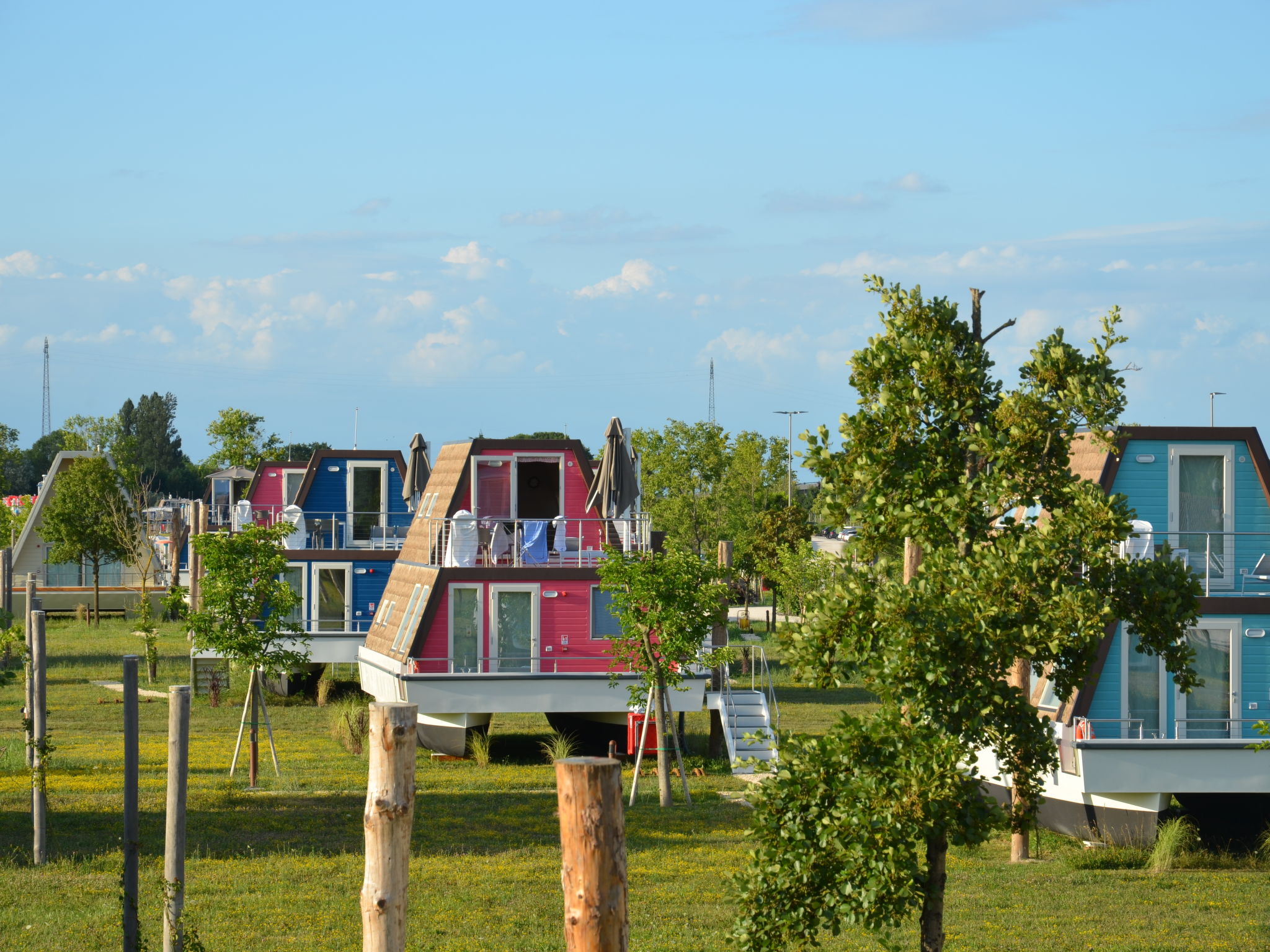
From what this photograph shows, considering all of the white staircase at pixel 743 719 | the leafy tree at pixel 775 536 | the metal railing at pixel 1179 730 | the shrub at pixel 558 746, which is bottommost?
the shrub at pixel 558 746

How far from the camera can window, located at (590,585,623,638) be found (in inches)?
931

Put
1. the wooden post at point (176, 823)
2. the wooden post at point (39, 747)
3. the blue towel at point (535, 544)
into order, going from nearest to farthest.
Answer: the wooden post at point (176, 823)
the wooden post at point (39, 747)
the blue towel at point (535, 544)

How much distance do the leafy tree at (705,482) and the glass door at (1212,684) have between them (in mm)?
34675

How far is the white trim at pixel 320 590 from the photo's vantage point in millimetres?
32438

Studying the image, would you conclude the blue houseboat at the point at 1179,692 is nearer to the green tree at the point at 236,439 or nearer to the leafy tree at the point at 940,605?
the leafy tree at the point at 940,605

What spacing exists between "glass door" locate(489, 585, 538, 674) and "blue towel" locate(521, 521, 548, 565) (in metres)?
0.77

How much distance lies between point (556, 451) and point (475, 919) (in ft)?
46.0

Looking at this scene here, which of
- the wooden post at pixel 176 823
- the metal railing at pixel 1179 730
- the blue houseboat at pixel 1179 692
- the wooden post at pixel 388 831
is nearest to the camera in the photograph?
the wooden post at pixel 388 831

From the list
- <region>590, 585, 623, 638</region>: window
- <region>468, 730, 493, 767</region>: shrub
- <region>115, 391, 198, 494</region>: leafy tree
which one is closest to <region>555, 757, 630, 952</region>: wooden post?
<region>590, 585, 623, 638</region>: window

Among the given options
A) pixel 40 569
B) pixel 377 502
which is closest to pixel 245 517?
pixel 377 502

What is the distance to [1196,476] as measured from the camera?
18.5 meters

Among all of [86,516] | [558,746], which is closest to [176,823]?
[558,746]

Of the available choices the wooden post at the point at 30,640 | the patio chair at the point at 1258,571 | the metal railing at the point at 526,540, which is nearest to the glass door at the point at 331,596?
the metal railing at the point at 526,540

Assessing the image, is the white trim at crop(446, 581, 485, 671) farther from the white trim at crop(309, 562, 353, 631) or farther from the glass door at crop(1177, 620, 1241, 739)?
the glass door at crop(1177, 620, 1241, 739)
